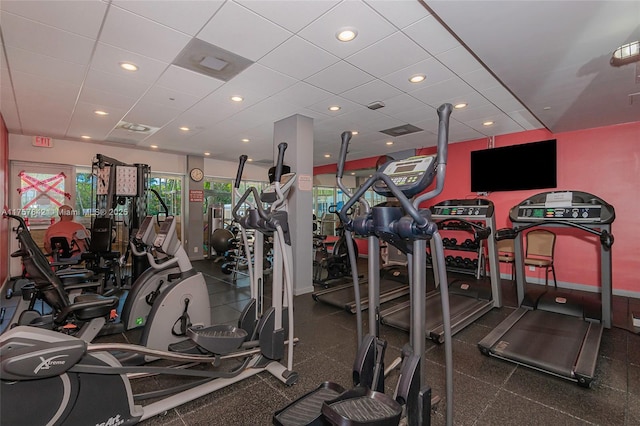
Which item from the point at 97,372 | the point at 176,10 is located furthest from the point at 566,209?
the point at 97,372

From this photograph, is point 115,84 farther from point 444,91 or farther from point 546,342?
point 546,342

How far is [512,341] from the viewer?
278 cm

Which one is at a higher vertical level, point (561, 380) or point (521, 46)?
point (521, 46)

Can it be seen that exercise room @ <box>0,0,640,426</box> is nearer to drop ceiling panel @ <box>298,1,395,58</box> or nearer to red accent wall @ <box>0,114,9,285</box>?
drop ceiling panel @ <box>298,1,395,58</box>

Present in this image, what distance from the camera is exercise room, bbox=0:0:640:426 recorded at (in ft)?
5.41

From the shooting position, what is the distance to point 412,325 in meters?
1.55

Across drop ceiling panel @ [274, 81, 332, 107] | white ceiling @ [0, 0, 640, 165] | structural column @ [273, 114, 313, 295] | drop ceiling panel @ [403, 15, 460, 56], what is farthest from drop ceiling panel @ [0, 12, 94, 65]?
drop ceiling panel @ [403, 15, 460, 56]

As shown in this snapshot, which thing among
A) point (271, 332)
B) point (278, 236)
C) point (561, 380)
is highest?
point (278, 236)

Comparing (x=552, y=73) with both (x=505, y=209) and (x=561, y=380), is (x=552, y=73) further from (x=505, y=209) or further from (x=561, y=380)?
(x=505, y=209)

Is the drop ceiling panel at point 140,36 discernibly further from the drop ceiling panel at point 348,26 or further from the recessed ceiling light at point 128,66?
the drop ceiling panel at point 348,26

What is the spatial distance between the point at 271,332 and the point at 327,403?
41.2 inches

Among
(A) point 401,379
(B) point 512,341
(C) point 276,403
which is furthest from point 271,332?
(B) point 512,341

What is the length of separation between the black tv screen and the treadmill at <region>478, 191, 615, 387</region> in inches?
71.7

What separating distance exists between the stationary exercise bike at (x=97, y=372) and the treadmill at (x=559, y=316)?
209cm
